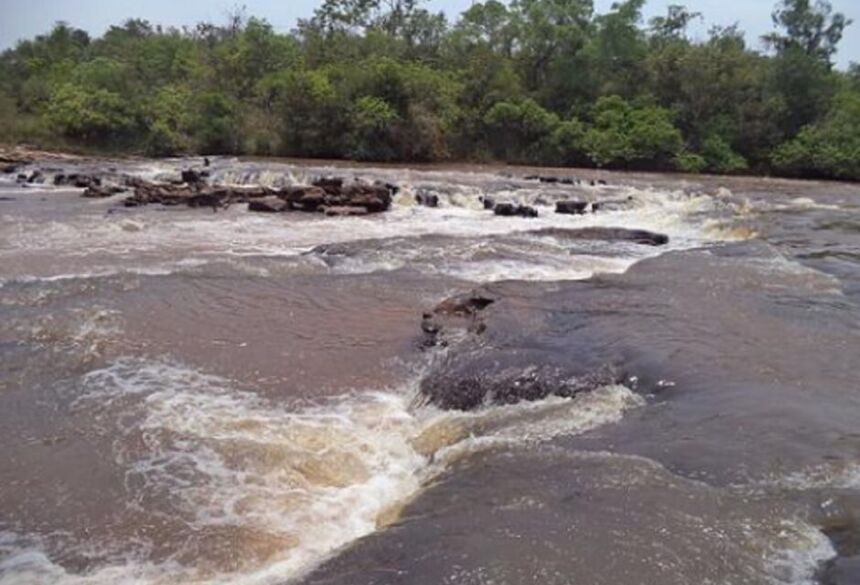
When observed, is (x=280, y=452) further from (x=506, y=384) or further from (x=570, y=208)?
(x=570, y=208)

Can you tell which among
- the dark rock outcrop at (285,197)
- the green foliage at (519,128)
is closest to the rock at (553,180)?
the dark rock outcrop at (285,197)

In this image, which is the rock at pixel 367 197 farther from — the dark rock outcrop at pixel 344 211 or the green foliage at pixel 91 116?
the green foliage at pixel 91 116

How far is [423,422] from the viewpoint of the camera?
6.36 meters

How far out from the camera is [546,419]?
6004 millimetres

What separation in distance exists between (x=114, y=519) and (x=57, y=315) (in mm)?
4988

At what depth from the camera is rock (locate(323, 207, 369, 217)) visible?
1883cm

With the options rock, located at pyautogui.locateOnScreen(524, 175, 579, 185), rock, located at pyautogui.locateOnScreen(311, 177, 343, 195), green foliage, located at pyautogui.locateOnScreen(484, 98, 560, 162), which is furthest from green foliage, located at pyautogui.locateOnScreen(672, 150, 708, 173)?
rock, located at pyautogui.locateOnScreen(311, 177, 343, 195)

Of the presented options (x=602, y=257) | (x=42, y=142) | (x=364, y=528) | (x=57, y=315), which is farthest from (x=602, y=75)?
(x=364, y=528)

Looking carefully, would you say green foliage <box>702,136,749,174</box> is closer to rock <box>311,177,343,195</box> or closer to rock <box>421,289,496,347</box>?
rock <box>311,177,343,195</box>

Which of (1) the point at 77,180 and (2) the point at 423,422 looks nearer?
(2) the point at 423,422

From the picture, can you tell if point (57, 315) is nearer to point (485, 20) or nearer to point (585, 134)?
point (585, 134)

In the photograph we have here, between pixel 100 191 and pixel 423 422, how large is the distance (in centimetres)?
1783

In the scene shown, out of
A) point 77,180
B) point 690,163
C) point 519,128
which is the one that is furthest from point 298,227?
point 519,128

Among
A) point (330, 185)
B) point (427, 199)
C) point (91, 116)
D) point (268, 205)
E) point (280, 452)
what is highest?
point (91, 116)
